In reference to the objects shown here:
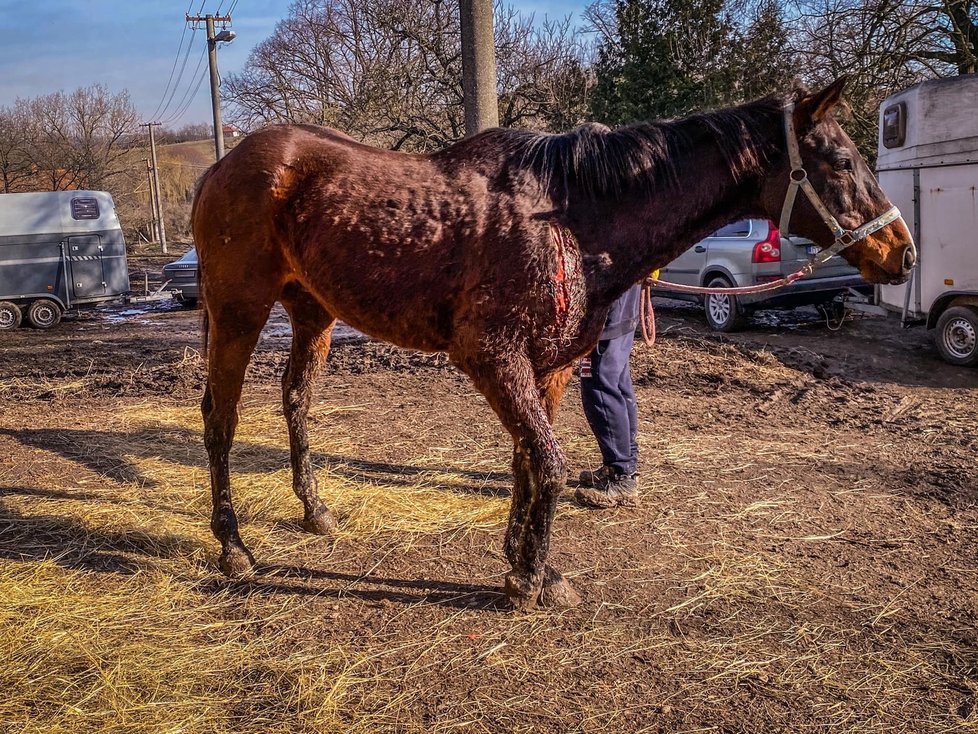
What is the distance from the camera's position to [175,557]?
13.4ft

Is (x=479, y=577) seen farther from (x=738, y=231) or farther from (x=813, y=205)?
(x=738, y=231)

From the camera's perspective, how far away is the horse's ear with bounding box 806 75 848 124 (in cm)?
326

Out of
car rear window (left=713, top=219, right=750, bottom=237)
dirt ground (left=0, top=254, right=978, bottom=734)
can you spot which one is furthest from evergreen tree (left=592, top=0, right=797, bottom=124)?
dirt ground (left=0, top=254, right=978, bottom=734)

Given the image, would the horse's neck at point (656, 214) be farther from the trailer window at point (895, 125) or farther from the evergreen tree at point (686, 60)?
the evergreen tree at point (686, 60)

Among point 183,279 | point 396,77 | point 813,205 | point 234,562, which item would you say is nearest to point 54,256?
point 183,279

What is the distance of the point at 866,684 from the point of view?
9.45 ft

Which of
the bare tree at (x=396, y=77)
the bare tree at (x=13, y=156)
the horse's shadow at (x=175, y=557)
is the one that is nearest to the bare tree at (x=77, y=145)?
the bare tree at (x=13, y=156)

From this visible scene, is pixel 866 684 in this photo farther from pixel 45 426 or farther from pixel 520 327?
pixel 45 426

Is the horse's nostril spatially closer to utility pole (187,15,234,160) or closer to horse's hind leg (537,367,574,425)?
horse's hind leg (537,367,574,425)

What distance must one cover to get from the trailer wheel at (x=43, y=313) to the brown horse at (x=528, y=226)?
1389 centimetres

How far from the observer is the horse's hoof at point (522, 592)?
3473 mm

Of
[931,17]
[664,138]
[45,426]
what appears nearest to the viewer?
[664,138]

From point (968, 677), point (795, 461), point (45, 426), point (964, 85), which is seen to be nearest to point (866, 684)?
point (968, 677)

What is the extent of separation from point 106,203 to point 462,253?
16.0 meters
